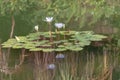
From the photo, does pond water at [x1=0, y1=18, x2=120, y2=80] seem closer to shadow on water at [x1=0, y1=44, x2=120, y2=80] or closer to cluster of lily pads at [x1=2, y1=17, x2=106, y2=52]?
shadow on water at [x1=0, y1=44, x2=120, y2=80]

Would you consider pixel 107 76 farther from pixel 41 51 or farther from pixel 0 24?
pixel 0 24

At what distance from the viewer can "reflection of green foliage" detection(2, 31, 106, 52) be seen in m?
3.25

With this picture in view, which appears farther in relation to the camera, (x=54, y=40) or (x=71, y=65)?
(x=71, y=65)

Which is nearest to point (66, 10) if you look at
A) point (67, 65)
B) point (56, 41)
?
point (56, 41)

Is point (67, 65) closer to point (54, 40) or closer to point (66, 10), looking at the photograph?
point (54, 40)

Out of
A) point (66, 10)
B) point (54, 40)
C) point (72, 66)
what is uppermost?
point (66, 10)

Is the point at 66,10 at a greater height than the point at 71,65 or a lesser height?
greater

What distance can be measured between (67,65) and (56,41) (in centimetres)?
32

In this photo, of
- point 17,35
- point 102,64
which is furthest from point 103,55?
point 17,35

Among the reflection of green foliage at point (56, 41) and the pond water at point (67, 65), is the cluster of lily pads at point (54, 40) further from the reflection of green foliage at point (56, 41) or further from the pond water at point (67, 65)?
the pond water at point (67, 65)

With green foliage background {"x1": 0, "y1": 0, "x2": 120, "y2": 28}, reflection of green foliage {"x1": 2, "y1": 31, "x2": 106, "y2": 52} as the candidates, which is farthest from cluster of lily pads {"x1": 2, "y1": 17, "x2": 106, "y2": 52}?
green foliage background {"x1": 0, "y1": 0, "x2": 120, "y2": 28}

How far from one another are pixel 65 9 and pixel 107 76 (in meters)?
0.73

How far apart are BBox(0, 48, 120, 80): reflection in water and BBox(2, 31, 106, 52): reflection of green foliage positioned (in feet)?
0.46

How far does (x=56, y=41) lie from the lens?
334cm
